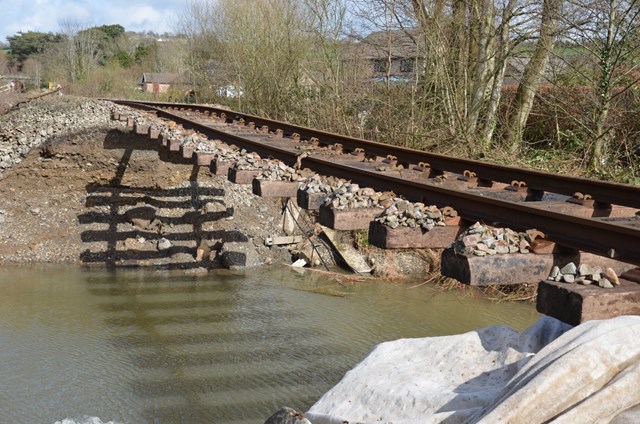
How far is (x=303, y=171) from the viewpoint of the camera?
6746 millimetres

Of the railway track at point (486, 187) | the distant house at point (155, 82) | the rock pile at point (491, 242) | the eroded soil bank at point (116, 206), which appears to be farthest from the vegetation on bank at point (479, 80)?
the distant house at point (155, 82)

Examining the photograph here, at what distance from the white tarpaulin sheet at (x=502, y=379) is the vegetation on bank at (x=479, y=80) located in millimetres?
6726

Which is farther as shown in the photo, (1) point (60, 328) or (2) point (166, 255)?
(2) point (166, 255)

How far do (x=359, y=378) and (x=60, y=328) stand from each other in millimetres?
6048

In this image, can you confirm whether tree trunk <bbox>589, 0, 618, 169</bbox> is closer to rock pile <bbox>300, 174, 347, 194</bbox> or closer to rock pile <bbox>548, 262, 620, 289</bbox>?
rock pile <bbox>300, 174, 347, 194</bbox>

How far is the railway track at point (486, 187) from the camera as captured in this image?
3809mm

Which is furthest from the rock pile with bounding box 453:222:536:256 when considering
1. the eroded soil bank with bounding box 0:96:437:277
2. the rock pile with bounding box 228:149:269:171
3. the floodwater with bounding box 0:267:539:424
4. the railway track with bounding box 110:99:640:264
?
the eroded soil bank with bounding box 0:96:437:277

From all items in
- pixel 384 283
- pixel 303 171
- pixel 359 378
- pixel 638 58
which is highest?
pixel 638 58

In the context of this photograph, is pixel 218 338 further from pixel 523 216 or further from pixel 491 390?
pixel 491 390

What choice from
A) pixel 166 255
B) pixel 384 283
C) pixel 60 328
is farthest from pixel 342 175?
pixel 166 255

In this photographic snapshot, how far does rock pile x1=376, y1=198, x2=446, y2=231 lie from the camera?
14.0 feet

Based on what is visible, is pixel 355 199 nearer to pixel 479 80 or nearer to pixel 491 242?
pixel 491 242

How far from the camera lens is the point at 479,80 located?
39.7 ft

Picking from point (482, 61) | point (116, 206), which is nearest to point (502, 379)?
point (482, 61)
